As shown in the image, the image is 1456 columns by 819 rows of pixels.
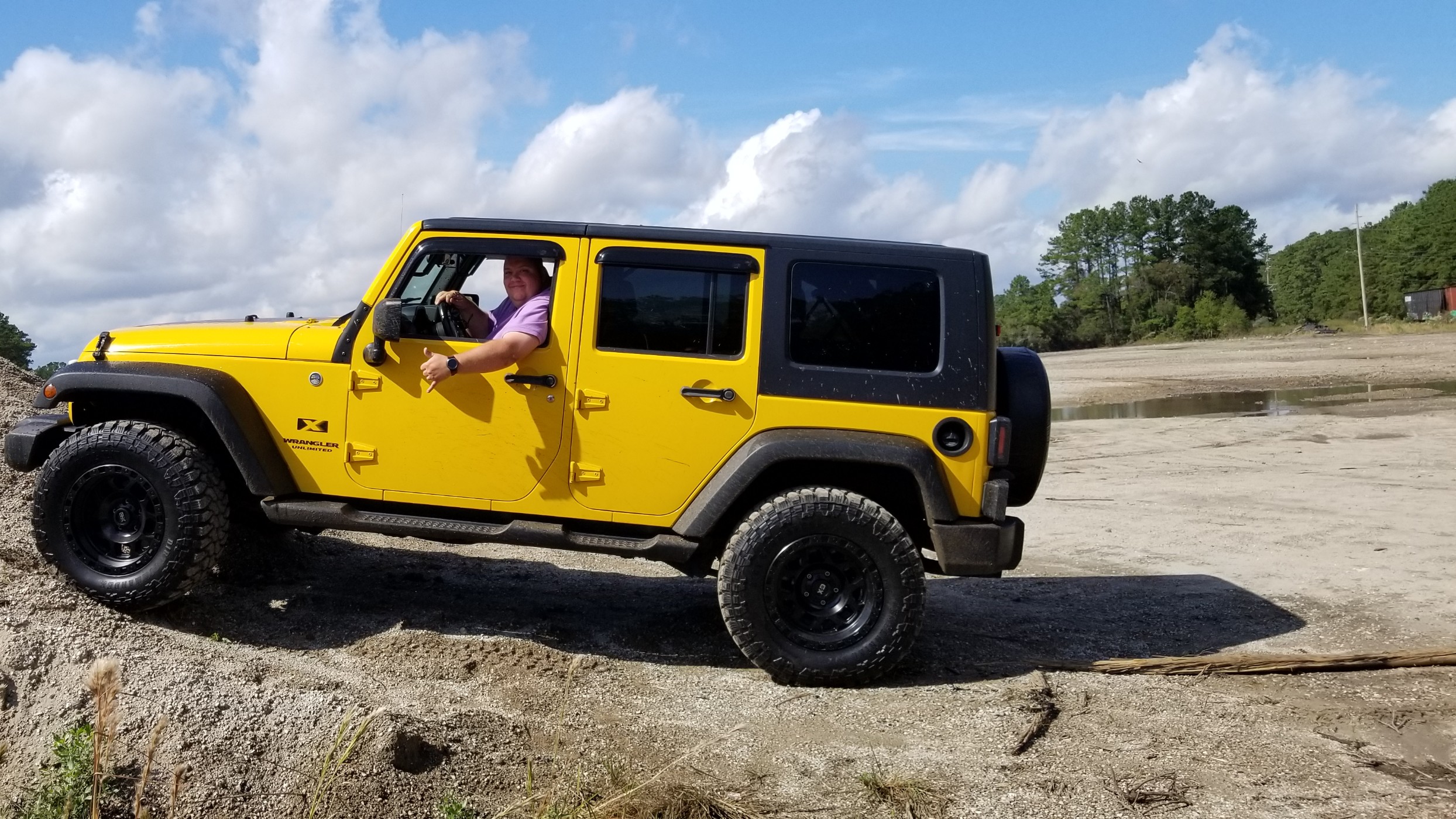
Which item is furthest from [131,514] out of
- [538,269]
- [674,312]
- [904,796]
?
[904,796]

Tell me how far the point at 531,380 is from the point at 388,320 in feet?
2.32

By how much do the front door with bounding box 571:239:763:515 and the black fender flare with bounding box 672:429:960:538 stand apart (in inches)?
5.7

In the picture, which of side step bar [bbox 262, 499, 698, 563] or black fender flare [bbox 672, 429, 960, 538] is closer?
black fender flare [bbox 672, 429, 960, 538]

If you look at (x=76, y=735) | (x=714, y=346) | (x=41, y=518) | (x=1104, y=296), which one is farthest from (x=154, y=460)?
(x=1104, y=296)

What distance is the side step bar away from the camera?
5.25m

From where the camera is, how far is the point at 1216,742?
14.9 feet

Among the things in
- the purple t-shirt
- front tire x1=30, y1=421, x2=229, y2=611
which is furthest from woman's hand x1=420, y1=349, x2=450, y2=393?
front tire x1=30, y1=421, x2=229, y2=611

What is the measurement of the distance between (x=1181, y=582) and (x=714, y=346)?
4188mm

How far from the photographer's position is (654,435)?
206 inches

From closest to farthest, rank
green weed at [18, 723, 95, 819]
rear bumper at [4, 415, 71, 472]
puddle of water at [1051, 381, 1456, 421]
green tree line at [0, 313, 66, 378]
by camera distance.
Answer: green weed at [18, 723, 95, 819] → rear bumper at [4, 415, 71, 472] → green tree line at [0, 313, 66, 378] → puddle of water at [1051, 381, 1456, 421]

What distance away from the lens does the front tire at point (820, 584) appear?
5.12 m

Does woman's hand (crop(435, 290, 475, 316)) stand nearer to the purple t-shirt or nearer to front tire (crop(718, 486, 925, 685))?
the purple t-shirt

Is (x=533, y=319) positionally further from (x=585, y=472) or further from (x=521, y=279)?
(x=585, y=472)

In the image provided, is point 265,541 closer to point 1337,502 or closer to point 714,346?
point 714,346
